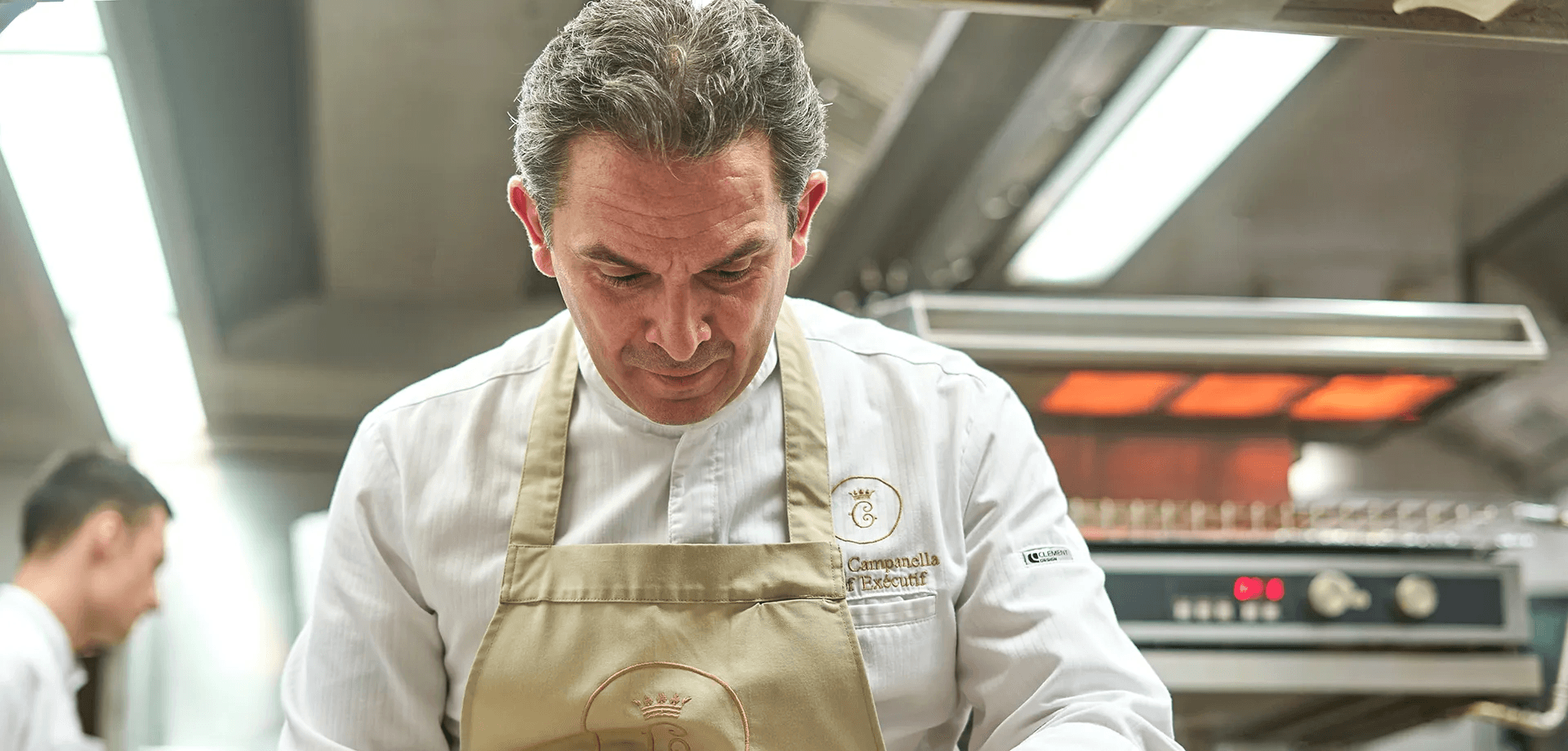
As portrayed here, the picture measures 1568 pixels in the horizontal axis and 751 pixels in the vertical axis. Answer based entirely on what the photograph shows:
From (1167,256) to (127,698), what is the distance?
2109 mm

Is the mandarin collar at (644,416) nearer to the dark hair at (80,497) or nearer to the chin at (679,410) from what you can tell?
the chin at (679,410)

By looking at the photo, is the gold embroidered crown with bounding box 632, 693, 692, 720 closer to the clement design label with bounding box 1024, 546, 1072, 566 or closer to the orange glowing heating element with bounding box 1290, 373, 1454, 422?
the clement design label with bounding box 1024, 546, 1072, 566

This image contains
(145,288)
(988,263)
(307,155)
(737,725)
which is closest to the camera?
(737,725)

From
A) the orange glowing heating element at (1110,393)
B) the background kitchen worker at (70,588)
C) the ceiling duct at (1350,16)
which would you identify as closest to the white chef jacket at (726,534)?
the ceiling duct at (1350,16)

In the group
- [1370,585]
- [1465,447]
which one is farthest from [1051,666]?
[1465,447]

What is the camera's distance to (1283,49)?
1.66 metres

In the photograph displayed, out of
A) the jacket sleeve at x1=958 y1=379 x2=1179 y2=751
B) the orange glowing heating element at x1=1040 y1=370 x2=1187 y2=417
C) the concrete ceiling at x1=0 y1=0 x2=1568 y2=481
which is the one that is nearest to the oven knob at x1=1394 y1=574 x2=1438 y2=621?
the orange glowing heating element at x1=1040 y1=370 x2=1187 y2=417

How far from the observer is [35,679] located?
187cm

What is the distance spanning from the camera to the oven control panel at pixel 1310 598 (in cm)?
194

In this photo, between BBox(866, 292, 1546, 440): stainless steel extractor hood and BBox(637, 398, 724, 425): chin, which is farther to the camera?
BBox(866, 292, 1546, 440): stainless steel extractor hood

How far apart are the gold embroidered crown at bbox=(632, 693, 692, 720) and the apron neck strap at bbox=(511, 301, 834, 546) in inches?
6.5

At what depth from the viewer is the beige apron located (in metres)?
1.01

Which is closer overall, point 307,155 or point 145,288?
point 307,155

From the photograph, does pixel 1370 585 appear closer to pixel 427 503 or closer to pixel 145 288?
pixel 427 503
